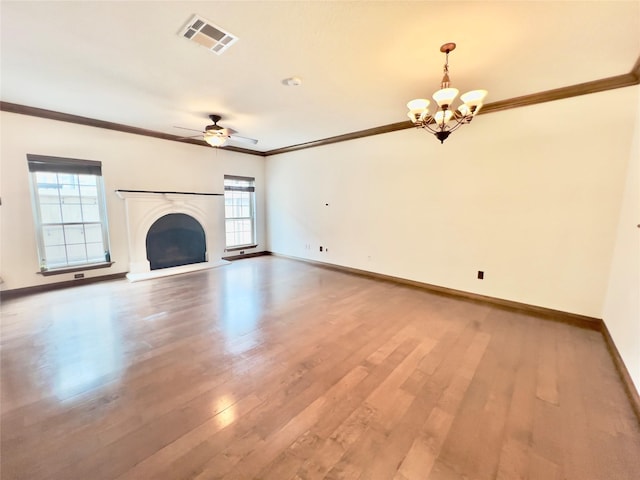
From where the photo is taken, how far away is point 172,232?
5.38 m

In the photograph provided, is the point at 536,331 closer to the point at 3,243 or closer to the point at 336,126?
the point at 336,126

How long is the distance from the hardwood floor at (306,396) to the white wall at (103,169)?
0.90m

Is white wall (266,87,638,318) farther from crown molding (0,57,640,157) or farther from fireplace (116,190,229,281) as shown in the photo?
fireplace (116,190,229,281)

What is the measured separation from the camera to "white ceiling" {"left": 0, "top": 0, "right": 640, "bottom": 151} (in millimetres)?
1836

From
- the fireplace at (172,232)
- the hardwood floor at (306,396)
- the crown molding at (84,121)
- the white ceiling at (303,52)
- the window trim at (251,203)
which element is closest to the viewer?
the hardwood floor at (306,396)

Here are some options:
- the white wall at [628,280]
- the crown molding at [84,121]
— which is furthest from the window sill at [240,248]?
the white wall at [628,280]

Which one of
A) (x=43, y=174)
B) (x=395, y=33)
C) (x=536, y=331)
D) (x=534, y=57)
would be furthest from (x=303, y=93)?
(x=43, y=174)

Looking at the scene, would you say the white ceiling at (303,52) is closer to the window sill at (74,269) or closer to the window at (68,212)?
the window at (68,212)

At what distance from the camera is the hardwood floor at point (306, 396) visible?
142 centimetres

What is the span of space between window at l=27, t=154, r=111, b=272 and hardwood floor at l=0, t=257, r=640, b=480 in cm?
109

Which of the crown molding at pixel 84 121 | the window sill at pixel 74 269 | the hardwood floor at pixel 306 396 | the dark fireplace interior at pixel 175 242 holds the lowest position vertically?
the hardwood floor at pixel 306 396

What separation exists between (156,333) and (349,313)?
2.20m

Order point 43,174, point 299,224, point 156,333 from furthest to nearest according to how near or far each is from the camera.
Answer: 1. point 299,224
2. point 43,174
3. point 156,333

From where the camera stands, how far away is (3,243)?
372 cm
